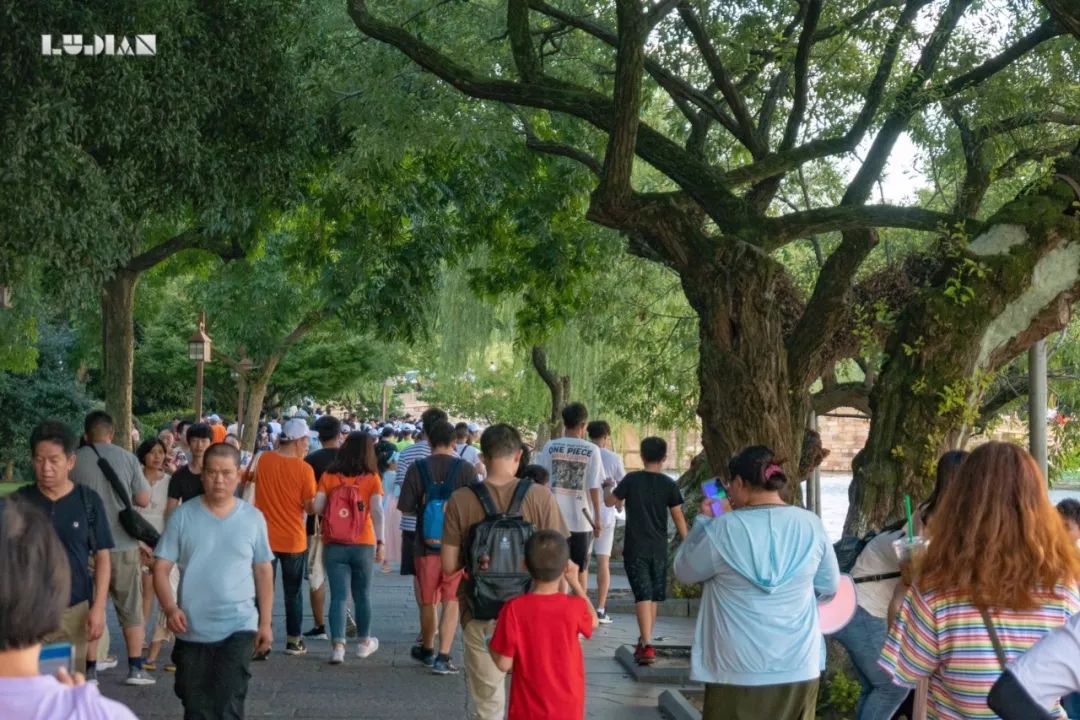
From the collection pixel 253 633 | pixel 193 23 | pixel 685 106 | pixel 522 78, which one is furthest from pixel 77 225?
pixel 253 633

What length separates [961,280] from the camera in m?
9.47

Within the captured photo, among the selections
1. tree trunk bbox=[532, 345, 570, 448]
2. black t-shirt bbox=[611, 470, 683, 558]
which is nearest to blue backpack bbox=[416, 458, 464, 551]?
black t-shirt bbox=[611, 470, 683, 558]

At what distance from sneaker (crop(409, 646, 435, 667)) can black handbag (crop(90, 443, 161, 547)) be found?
8.07ft

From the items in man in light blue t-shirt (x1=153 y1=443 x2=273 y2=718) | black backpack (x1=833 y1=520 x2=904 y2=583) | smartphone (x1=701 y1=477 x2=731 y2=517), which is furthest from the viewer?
black backpack (x1=833 y1=520 x2=904 y2=583)

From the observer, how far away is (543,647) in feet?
19.1

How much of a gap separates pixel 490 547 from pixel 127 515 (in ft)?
10.0

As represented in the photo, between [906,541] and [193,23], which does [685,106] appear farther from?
[906,541]

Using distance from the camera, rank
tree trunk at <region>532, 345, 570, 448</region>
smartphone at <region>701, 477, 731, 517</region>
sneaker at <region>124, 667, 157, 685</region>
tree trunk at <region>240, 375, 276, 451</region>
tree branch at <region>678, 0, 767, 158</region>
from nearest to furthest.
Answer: smartphone at <region>701, 477, 731, 517</region> < sneaker at <region>124, 667, 157, 685</region> < tree branch at <region>678, 0, 767, 158</region> < tree trunk at <region>532, 345, 570, 448</region> < tree trunk at <region>240, 375, 276, 451</region>

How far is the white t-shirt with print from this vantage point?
1224 centimetres

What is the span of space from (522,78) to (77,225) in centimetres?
453

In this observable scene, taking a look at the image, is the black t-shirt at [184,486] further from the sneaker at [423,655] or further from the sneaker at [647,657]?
the sneaker at [647,657]

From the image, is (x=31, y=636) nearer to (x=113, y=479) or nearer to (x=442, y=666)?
(x=113, y=479)

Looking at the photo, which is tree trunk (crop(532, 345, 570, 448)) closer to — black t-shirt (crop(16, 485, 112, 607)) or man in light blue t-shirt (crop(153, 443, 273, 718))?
black t-shirt (crop(16, 485, 112, 607))

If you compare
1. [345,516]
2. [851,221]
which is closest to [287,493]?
[345,516]
